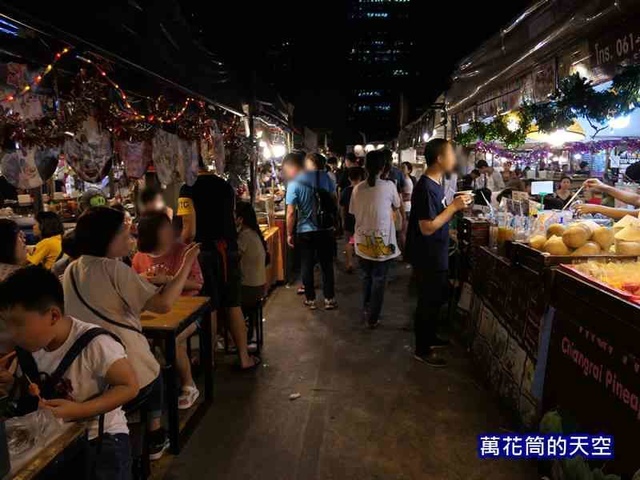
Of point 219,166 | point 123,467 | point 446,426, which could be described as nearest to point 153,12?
point 219,166

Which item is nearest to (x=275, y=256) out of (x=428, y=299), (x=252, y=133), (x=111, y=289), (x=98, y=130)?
(x=252, y=133)

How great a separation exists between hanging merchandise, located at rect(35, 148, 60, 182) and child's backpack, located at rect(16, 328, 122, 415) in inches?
61.3

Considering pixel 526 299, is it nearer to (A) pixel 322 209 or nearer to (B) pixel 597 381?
(B) pixel 597 381

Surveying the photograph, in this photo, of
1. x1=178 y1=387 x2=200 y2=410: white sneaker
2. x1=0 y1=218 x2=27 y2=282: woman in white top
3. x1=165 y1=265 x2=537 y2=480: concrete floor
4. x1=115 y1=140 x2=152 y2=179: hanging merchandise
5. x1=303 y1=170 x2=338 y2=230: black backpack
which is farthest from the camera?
x1=303 y1=170 x2=338 y2=230: black backpack

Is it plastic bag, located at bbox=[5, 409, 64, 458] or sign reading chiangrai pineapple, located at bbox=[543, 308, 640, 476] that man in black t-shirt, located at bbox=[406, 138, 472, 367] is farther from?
plastic bag, located at bbox=[5, 409, 64, 458]

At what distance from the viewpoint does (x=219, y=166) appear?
6629 millimetres

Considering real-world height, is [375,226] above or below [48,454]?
above

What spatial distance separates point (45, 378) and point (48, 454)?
48 cm

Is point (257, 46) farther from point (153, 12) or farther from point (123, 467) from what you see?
point (123, 467)

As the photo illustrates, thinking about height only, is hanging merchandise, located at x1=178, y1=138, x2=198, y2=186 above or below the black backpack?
above

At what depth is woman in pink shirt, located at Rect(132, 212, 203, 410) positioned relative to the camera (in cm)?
351

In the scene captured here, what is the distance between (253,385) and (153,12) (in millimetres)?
3586

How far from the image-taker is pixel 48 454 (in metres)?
1.57

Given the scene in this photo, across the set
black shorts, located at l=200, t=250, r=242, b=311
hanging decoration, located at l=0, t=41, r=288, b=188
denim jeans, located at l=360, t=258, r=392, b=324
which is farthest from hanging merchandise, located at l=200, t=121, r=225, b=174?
denim jeans, located at l=360, t=258, r=392, b=324
